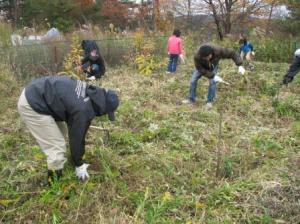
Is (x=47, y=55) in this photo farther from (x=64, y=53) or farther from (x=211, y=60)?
(x=211, y=60)

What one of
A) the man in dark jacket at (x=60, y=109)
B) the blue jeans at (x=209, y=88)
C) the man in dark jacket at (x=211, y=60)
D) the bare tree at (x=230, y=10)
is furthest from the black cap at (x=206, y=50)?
the bare tree at (x=230, y=10)

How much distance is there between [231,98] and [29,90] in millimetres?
4706

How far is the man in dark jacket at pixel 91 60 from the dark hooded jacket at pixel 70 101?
531 centimetres

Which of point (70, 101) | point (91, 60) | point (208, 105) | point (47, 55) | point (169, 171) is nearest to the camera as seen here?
point (70, 101)

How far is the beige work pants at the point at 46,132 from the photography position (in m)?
3.32

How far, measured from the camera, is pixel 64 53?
952 centimetres

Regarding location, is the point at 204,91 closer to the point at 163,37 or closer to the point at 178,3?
the point at 163,37

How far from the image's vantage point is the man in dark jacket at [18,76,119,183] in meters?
3.20

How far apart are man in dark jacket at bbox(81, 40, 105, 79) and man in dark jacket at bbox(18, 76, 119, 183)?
5.25 metres

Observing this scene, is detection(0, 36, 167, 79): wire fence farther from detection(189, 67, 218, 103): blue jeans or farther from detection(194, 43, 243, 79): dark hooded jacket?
detection(194, 43, 243, 79): dark hooded jacket

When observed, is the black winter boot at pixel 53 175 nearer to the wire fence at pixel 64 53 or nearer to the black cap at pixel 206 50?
the black cap at pixel 206 50

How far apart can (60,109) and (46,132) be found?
0.29 meters

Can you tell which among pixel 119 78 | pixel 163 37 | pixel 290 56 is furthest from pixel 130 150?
pixel 290 56

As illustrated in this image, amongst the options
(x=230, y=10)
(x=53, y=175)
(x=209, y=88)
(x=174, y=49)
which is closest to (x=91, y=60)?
(x=174, y=49)
